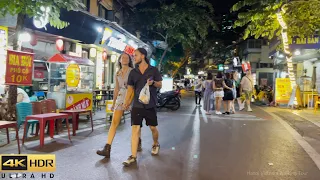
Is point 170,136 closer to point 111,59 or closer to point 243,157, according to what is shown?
point 243,157

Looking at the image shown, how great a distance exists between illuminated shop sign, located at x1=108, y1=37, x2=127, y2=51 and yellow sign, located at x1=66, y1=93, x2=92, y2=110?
205 inches

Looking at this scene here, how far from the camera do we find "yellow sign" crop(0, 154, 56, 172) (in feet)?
15.7

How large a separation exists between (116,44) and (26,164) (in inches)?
460

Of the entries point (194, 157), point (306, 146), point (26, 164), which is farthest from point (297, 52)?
point (26, 164)

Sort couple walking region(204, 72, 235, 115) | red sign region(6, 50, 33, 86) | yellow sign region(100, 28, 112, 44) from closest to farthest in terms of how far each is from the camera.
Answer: red sign region(6, 50, 33, 86), couple walking region(204, 72, 235, 115), yellow sign region(100, 28, 112, 44)

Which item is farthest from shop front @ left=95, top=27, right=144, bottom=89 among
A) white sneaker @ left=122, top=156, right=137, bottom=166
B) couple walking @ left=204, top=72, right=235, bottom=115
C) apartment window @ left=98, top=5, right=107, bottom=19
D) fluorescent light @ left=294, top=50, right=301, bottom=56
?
fluorescent light @ left=294, top=50, right=301, bottom=56

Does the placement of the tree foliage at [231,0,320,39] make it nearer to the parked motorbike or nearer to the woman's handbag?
the parked motorbike

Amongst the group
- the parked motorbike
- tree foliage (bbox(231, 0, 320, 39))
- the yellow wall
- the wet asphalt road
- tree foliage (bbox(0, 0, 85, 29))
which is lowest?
the wet asphalt road

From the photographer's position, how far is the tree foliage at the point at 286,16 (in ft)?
43.8

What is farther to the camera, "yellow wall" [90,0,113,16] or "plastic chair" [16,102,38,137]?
"yellow wall" [90,0,113,16]

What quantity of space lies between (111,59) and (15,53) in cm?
1223

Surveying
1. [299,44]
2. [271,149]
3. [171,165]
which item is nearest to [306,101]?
[299,44]

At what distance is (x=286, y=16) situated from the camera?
14.8 metres

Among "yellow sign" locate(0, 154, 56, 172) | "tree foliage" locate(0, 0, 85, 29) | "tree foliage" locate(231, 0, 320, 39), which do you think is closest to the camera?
"yellow sign" locate(0, 154, 56, 172)
